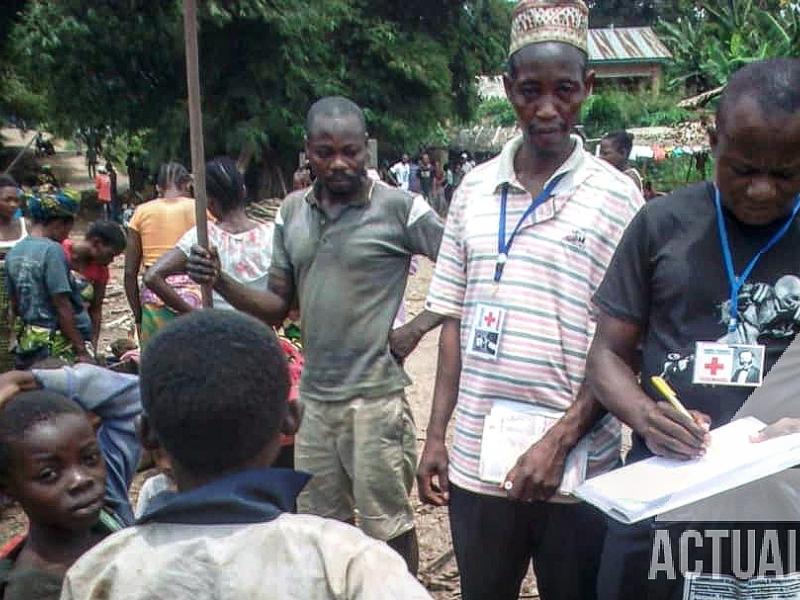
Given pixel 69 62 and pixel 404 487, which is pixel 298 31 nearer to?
pixel 69 62

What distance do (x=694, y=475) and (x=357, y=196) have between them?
187 cm

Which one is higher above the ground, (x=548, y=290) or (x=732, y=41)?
(x=732, y=41)

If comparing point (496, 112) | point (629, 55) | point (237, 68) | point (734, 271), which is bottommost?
point (734, 271)

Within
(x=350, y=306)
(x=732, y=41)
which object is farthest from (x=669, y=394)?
(x=732, y=41)

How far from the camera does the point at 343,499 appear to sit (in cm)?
333

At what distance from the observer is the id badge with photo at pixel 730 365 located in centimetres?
175

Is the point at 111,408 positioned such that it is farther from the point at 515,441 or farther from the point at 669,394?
the point at 669,394

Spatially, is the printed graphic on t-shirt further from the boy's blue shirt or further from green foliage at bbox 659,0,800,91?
green foliage at bbox 659,0,800,91

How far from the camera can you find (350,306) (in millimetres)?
3199

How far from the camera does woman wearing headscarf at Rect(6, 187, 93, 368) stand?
508 cm

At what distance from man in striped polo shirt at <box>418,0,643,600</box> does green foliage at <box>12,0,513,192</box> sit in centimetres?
1370

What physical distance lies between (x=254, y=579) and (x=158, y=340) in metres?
0.40

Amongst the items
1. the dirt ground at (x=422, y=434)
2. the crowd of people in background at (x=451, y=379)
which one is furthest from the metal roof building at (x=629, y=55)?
the crowd of people in background at (x=451, y=379)

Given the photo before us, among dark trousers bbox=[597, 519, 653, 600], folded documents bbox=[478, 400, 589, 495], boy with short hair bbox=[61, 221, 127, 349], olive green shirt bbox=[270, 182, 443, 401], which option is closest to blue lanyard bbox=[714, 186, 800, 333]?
dark trousers bbox=[597, 519, 653, 600]
